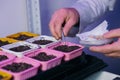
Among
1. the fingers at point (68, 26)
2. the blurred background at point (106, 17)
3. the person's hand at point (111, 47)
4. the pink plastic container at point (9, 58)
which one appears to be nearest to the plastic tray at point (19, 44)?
the pink plastic container at point (9, 58)

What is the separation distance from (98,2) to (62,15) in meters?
0.25

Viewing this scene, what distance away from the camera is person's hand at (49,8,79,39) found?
0.91m

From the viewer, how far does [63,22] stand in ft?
3.08

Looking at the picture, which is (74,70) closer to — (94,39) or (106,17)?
(94,39)

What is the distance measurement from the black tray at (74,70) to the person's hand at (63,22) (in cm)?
11

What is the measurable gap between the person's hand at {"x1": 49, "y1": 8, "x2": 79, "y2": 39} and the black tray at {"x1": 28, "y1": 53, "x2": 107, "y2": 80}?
0.11 meters

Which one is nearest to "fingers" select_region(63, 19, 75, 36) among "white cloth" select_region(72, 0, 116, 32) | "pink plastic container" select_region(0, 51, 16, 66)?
"white cloth" select_region(72, 0, 116, 32)

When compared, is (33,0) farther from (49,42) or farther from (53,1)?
(49,42)

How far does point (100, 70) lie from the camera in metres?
0.89

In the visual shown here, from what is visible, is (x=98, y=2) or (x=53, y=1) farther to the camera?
(x=53, y=1)

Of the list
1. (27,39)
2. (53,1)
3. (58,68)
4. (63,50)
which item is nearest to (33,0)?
(53,1)

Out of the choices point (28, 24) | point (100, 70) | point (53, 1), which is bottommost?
point (100, 70)

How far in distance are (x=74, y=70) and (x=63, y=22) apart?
201 millimetres

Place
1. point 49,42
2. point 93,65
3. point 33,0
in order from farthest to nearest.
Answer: point 33,0
point 49,42
point 93,65
